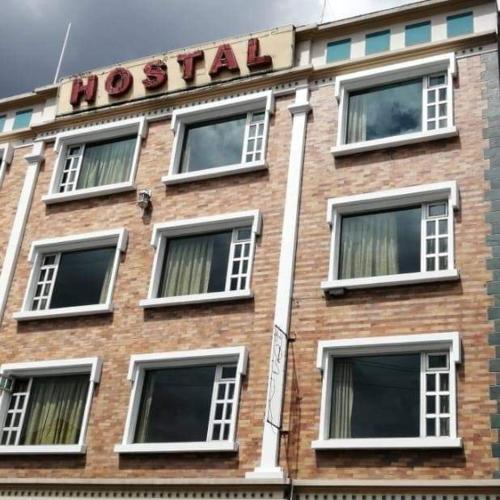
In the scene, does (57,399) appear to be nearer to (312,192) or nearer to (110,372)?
(110,372)

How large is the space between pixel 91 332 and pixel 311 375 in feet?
17.4

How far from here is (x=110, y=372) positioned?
16.5 m

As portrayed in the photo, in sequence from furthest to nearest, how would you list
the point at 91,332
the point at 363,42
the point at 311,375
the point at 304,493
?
1. the point at 363,42
2. the point at 91,332
3. the point at 311,375
4. the point at 304,493

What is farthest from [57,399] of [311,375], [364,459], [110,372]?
[364,459]

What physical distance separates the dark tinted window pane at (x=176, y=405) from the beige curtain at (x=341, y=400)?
101 inches

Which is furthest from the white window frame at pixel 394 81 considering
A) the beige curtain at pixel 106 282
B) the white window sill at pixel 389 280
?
the beige curtain at pixel 106 282

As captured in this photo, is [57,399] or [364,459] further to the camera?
[57,399]

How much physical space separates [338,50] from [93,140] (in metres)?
6.75

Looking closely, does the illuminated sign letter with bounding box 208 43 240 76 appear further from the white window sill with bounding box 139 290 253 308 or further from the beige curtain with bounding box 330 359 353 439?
the beige curtain with bounding box 330 359 353 439

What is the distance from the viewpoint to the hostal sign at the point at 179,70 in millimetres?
19109

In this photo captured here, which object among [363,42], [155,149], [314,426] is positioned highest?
[363,42]

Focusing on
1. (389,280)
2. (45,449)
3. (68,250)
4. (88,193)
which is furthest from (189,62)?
(45,449)

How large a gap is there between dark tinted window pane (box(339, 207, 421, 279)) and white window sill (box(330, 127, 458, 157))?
1.52m

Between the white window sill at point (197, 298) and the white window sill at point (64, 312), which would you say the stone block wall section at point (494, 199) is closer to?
the white window sill at point (197, 298)
